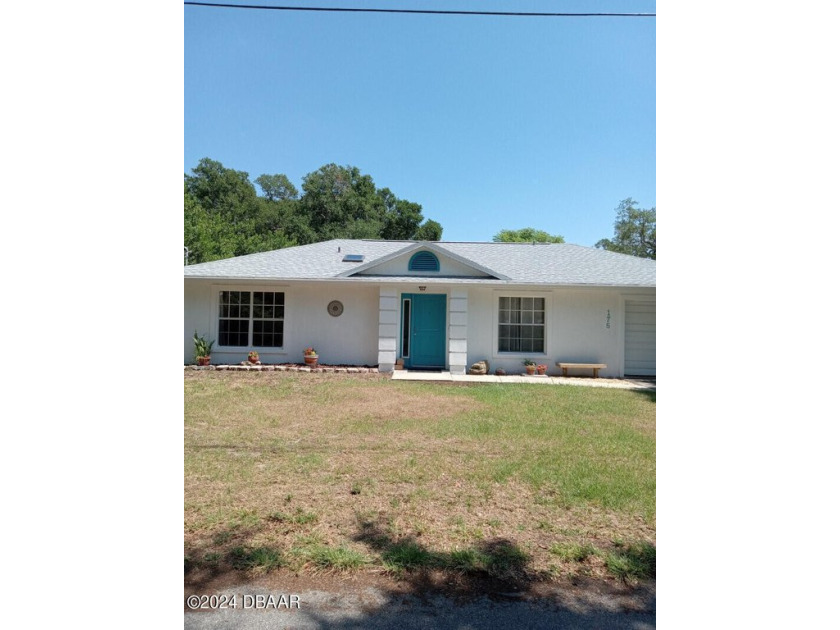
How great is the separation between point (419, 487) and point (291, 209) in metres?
36.8

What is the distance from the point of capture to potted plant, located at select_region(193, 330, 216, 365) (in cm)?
1311

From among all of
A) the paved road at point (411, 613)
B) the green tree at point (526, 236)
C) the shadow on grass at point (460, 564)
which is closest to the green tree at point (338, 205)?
the green tree at point (526, 236)

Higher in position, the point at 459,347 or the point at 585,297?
the point at 585,297

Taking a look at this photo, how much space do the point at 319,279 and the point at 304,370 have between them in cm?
246

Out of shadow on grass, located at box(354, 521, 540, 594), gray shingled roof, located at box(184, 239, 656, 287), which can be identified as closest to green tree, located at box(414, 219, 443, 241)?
gray shingled roof, located at box(184, 239, 656, 287)

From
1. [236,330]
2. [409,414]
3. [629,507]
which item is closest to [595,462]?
[629,507]

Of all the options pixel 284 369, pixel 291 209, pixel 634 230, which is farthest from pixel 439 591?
pixel 634 230

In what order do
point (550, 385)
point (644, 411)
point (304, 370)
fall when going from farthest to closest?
point (304, 370), point (550, 385), point (644, 411)

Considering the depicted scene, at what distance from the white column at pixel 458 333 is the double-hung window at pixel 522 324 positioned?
1231 millimetres

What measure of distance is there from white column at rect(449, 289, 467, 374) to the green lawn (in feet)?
12.7

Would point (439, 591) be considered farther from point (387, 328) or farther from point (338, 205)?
point (338, 205)

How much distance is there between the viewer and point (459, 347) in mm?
12898
